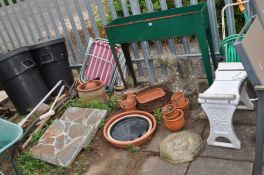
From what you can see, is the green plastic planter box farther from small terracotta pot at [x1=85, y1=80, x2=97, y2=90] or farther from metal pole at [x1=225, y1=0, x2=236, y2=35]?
small terracotta pot at [x1=85, y1=80, x2=97, y2=90]

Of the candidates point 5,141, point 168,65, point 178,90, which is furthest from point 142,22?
point 5,141

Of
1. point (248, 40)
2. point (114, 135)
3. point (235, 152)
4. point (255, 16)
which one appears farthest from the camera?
point (114, 135)

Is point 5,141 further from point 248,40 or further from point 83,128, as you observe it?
point 248,40

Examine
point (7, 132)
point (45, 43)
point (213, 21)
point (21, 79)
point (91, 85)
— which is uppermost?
point (45, 43)

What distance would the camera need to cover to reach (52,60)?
5.54 metres

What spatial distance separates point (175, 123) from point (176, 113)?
0.41ft

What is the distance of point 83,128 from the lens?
441 centimetres

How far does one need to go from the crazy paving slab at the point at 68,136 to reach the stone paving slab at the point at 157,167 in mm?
917

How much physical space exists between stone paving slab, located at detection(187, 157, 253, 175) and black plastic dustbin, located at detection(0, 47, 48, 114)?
3169 millimetres

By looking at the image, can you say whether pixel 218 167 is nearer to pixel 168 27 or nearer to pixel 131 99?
pixel 131 99

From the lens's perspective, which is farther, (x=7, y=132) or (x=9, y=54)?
(x=9, y=54)

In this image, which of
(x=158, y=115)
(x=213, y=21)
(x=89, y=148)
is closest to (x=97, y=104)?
(x=89, y=148)

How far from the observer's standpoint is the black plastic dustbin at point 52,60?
546cm

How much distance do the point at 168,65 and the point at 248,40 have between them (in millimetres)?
2191
